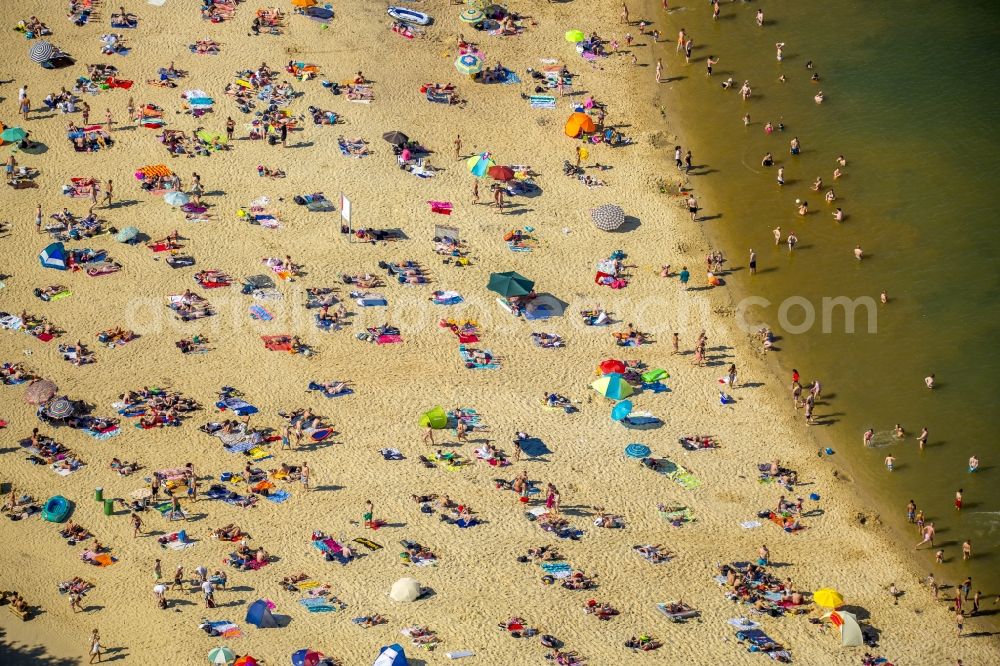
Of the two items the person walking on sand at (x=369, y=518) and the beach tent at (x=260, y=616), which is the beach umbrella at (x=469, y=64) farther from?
the beach tent at (x=260, y=616)

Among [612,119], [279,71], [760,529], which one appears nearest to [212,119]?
[279,71]

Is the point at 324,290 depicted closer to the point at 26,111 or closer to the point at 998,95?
the point at 26,111

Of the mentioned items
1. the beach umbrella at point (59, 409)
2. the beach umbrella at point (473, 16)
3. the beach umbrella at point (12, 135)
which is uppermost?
the beach umbrella at point (473, 16)

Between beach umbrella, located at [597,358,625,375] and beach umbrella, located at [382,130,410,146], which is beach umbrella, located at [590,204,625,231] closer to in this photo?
beach umbrella, located at [597,358,625,375]

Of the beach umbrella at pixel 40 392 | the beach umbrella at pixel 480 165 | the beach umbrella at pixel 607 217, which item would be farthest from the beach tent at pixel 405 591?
the beach umbrella at pixel 480 165

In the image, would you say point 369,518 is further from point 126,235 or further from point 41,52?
point 41,52

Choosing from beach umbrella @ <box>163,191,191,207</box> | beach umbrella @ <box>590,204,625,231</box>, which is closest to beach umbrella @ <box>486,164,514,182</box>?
beach umbrella @ <box>590,204,625,231</box>
